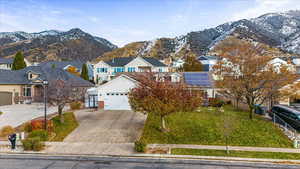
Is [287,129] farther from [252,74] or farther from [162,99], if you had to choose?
[162,99]

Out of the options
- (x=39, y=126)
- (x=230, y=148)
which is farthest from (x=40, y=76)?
(x=230, y=148)

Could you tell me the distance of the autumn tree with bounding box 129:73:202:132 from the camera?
1677 centimetres

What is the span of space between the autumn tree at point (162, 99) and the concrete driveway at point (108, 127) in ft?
9.18

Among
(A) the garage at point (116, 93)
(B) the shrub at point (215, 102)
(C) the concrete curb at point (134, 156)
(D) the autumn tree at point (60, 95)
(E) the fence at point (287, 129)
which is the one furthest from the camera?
(B) the shrub at point (215, 102)

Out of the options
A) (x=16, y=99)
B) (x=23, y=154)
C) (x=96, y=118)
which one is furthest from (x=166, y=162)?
(x=16, y=99)

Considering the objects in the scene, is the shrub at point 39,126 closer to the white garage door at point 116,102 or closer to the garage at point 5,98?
the white garage door at point 116,102

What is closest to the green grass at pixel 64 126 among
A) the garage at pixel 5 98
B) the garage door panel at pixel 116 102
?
the garage door panel at pixel 116 102

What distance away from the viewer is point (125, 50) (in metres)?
182

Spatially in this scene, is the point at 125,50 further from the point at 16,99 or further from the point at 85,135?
the point at 85,135

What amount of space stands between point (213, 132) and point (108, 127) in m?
10.1

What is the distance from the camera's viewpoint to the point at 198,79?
33.2 metres

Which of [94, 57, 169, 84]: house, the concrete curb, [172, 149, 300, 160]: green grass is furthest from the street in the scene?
[94, 57, 169, 84]: house

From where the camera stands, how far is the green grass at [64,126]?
18.2 m

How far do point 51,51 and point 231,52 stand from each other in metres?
177
